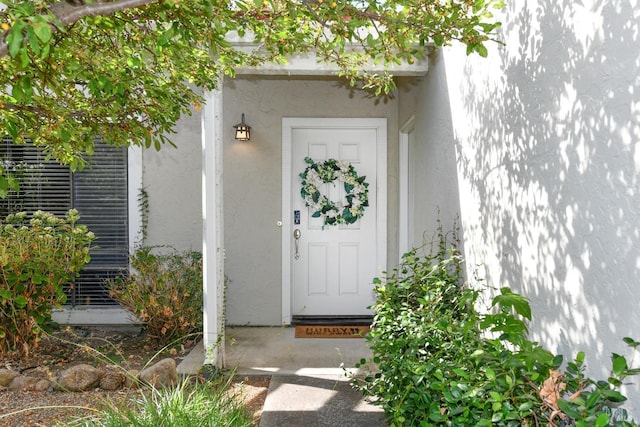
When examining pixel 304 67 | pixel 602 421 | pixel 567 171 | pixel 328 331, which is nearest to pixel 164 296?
pixel 328 331

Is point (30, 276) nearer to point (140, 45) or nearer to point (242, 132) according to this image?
point (242, 132)

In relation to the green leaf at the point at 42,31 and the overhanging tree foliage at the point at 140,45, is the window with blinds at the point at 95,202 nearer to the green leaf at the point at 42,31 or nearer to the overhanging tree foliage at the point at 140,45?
the overhanging tree foliage at the point at 140,45

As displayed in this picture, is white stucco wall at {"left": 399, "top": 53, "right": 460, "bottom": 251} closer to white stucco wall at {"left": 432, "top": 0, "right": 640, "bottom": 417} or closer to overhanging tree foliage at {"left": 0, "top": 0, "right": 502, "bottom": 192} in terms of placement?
white stucco wall at {"left": 432, "top": 0, "right": 640, "bottom": 417}

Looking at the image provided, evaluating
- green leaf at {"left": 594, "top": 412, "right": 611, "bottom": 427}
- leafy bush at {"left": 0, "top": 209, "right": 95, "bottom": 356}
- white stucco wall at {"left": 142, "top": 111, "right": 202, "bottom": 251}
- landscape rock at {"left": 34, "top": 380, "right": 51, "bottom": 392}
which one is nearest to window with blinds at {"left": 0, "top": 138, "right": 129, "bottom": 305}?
white stucco wall at {"left": 142, "top": 111, "right": 202, "bottom": 251}

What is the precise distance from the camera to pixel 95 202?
5188 mm

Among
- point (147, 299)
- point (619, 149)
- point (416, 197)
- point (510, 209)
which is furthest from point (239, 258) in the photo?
point (619, 149)

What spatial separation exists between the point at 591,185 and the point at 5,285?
3946 mm

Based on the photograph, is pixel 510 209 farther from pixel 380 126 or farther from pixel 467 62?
pixel 380 126

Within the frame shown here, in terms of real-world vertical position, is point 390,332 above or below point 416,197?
below

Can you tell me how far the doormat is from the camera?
4867mm

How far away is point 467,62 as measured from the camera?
3.04 m

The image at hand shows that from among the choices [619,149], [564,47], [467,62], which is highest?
[467,62]

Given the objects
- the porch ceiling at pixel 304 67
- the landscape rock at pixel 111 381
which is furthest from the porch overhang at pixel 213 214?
the landscape rock at pixel 111 381

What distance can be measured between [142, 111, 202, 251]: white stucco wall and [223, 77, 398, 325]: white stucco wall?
287 mm
